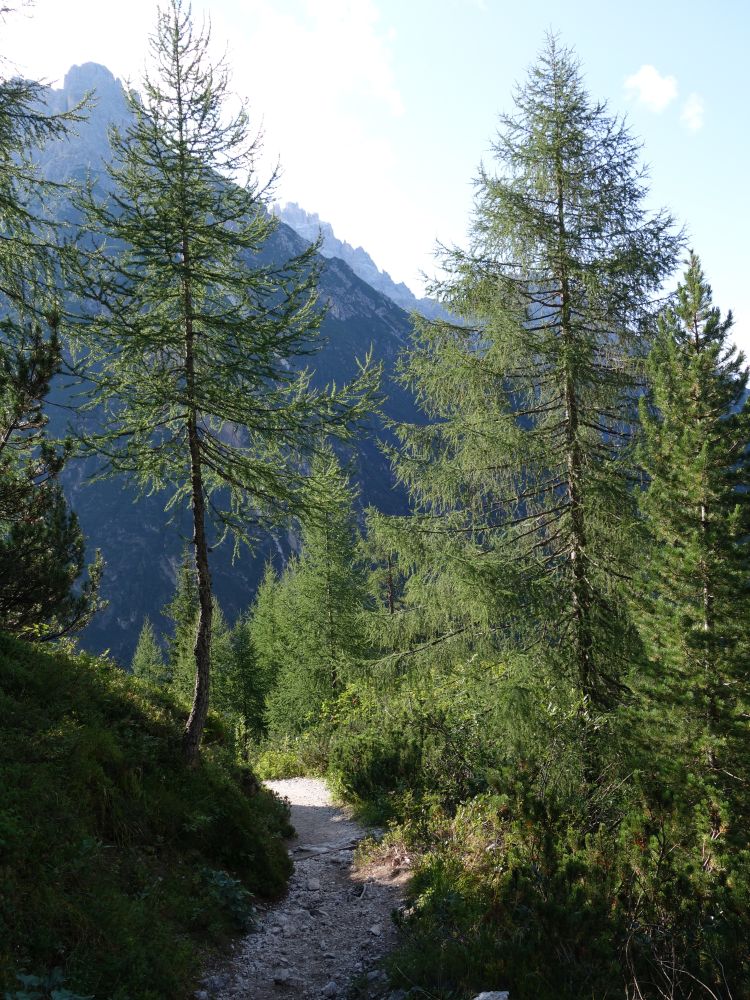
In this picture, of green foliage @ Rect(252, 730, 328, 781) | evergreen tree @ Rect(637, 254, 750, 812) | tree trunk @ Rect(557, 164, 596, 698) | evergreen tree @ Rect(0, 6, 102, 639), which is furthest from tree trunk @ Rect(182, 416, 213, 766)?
green foliage @ Rect(252, 730, 328, 781)

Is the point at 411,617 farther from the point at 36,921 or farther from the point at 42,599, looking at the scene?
the point at 42,599

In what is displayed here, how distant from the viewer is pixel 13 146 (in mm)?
7992

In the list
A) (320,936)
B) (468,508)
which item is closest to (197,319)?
(468,508)

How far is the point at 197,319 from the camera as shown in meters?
8.31

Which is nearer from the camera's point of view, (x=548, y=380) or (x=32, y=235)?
(x=32, y=235)

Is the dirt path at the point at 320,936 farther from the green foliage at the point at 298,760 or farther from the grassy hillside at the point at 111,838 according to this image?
the green foliage at the point at 298,760

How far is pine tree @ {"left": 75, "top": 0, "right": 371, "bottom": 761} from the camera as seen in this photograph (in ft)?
26.2

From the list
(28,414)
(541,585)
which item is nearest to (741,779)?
(541,585)

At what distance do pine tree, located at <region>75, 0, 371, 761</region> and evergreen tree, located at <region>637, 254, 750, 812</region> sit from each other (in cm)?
439

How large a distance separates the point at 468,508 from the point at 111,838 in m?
6.37

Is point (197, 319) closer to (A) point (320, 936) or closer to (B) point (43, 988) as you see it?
(B) point (43, 988)

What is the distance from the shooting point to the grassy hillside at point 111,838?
4613 mm

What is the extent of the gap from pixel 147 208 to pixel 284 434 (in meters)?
3.59

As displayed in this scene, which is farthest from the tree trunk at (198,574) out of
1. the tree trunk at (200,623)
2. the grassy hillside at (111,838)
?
the grassy hillside at (111,838)
